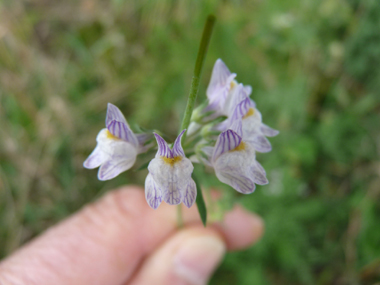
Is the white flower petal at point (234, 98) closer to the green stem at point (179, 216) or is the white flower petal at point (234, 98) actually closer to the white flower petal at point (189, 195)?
the white flower petal at point (189, 195)

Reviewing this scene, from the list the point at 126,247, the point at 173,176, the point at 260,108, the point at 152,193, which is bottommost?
the point at 126,247

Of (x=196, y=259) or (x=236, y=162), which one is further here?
(x=196, y=259)

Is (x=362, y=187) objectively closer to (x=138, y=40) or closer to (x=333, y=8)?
(x=333, y=8)

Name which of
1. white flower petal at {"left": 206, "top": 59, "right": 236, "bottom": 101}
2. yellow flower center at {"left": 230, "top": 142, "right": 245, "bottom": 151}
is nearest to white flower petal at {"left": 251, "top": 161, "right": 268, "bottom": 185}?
yellow flower center at {"left": 230, "top": 142, "right": 245, "bottom": 151}

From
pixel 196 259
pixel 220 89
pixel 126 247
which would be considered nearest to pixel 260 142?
pixel 220 89

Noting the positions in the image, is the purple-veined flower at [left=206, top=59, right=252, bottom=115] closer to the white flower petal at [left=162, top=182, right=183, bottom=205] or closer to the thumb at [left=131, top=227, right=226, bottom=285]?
the white flower petal at [left=162, top=182, right=183, bottom=205]

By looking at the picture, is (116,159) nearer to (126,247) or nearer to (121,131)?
(121,131)

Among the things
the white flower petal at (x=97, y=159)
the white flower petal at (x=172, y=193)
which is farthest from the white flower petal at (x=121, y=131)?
the white flower petal at (x=172, y=193)

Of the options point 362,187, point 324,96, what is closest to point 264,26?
point 324,96
